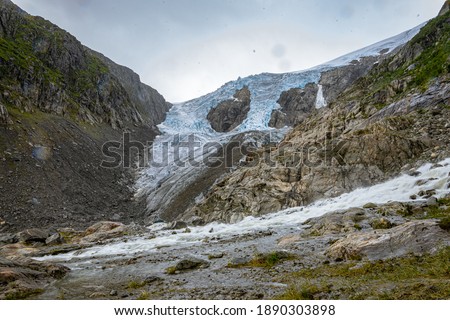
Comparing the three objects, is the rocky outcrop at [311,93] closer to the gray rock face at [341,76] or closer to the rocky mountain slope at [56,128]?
the gray rock face at [341,76]

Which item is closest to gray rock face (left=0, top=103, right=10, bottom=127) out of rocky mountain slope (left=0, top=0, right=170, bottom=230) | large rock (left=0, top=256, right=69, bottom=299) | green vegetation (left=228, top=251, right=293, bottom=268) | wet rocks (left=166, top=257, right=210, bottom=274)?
rocky mountain slope (left=0, top=0, right=170, bottom=230)

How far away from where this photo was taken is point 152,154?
8638 cm

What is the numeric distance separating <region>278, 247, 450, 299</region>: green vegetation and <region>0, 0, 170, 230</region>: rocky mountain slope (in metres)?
38.3

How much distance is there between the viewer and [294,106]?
107 metres

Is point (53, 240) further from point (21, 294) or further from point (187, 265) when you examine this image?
point (187, 265)

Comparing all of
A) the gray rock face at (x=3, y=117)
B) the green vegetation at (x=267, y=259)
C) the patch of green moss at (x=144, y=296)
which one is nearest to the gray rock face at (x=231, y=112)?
the gray rock face at (x=3, y=117)

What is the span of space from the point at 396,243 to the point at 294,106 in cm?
9968

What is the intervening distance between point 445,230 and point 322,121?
36430mm

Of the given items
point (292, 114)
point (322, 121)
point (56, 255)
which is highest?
point (292, 114)

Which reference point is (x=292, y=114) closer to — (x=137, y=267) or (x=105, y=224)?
(x=105, y=224)

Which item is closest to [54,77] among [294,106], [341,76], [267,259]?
[294,106]

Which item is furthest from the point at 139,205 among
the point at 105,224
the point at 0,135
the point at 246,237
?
the point at 246,237

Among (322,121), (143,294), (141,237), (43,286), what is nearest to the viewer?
(143,294)

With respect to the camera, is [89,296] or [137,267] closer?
[89,296]
